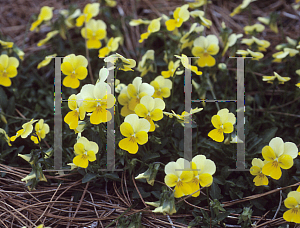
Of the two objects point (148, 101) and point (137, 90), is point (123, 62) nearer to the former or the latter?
point (137, 90)

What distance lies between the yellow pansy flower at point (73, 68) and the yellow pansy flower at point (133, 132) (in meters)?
0.40

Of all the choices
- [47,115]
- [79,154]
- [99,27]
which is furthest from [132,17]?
[79,154]

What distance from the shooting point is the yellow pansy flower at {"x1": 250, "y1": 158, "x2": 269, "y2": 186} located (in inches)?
61.1

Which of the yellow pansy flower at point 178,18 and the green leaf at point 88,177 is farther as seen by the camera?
the yellow pansy flower at point 178,18

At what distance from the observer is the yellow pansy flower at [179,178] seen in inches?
55.4

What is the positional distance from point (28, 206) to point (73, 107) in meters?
0.63

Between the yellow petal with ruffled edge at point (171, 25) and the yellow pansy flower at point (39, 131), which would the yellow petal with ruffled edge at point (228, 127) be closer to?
the yellow petal with ruffled edge at point (171, 25)

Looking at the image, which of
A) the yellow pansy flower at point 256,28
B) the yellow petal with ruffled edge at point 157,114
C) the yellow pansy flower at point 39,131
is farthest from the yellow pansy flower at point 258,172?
the yellow pansy flower at point 256,28

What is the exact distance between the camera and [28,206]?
1.67 meters

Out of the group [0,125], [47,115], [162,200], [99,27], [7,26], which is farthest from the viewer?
[7,26]

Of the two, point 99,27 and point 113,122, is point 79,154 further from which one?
point 99,27

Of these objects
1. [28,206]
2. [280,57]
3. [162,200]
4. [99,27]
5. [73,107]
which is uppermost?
[99,27]

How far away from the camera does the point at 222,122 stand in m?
1.58

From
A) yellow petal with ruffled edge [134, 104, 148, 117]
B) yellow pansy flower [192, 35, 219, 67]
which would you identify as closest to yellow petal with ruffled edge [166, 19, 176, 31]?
yellow pansy flower [192, 35, 219, 67]
